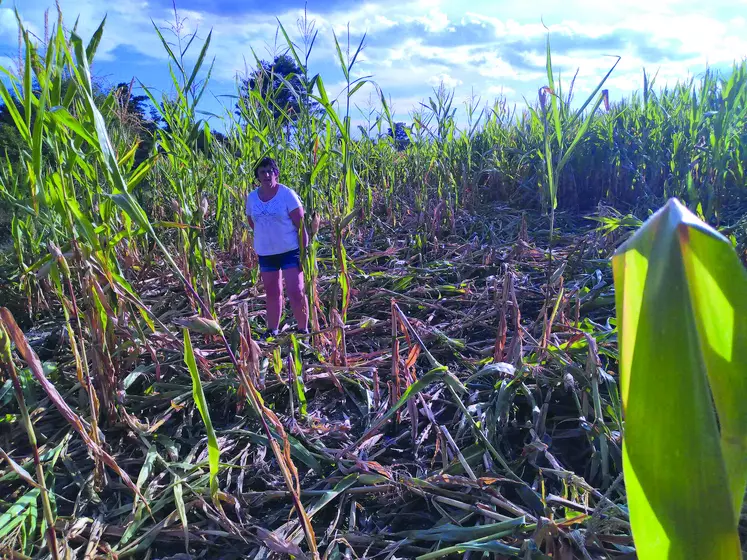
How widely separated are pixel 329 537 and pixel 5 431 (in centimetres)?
102

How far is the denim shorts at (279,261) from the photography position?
6.78 feet

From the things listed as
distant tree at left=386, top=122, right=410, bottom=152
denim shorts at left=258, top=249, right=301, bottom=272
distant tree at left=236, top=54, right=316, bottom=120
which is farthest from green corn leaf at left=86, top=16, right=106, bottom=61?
distant tree at left=386, top=122, right=410, bottom=152

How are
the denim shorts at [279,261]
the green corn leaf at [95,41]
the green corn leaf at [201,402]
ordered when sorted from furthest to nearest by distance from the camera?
the denim shorts at [279,261]
the green corn leaf at [95,41]
the green corn leaf at [201,402]

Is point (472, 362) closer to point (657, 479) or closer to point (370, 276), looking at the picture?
point (370, 276)

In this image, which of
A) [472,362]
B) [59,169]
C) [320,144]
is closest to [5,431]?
[59,169]

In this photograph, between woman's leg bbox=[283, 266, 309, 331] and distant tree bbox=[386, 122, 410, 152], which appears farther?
distant tree bbox=[386, 122, 410, 152]

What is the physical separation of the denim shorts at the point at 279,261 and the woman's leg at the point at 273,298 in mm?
23

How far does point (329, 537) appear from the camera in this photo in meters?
0.94

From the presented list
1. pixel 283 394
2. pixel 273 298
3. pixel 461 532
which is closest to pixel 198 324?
pixel 461 532

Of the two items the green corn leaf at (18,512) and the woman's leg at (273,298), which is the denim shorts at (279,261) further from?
the green corn leaf at (18,512)

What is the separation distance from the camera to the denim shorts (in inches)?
81.4

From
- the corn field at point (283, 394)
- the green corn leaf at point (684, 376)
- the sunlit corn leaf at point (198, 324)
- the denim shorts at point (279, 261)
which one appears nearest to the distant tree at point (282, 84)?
the corn field at point (283, 394)

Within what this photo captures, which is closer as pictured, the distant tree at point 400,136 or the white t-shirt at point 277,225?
the white t-shirt at point 277,225

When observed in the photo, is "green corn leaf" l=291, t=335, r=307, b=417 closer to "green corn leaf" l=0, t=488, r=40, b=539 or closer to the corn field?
the corn field
